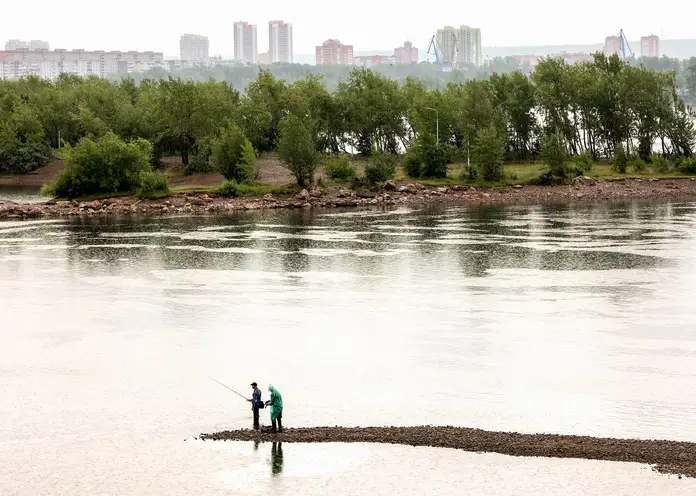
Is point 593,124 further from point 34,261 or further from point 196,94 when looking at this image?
point 34,261

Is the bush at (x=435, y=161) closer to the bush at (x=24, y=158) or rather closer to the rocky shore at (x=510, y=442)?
the bush at (x=24, y=158)

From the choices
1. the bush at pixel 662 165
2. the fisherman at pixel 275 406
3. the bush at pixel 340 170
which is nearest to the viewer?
the fisherman at pixel 275 406

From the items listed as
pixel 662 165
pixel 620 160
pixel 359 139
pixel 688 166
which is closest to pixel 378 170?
pixel 359 139

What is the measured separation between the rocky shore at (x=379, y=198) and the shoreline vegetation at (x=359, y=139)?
275 millimetres

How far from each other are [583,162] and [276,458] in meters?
76.3

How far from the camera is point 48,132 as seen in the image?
5138 inches

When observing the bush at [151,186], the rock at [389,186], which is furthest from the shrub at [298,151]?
the bush at [151,186]

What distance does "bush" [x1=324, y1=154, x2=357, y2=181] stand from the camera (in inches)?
3858

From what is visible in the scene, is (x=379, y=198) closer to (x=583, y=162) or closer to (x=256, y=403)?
(x=583, y=162)

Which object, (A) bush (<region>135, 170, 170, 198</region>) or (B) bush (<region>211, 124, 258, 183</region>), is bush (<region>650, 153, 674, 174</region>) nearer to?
(B) bush (<region>211, 124, 258, 183</region>)

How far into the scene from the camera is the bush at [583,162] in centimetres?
9843

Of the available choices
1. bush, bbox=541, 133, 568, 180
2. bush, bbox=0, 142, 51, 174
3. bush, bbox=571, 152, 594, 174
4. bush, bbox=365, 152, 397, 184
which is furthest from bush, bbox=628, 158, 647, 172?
bush, bbox=0, 142, 51, 174

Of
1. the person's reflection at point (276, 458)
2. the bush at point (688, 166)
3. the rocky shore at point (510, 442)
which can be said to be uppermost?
the bush at point (688, 166)

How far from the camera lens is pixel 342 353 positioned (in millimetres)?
41281
